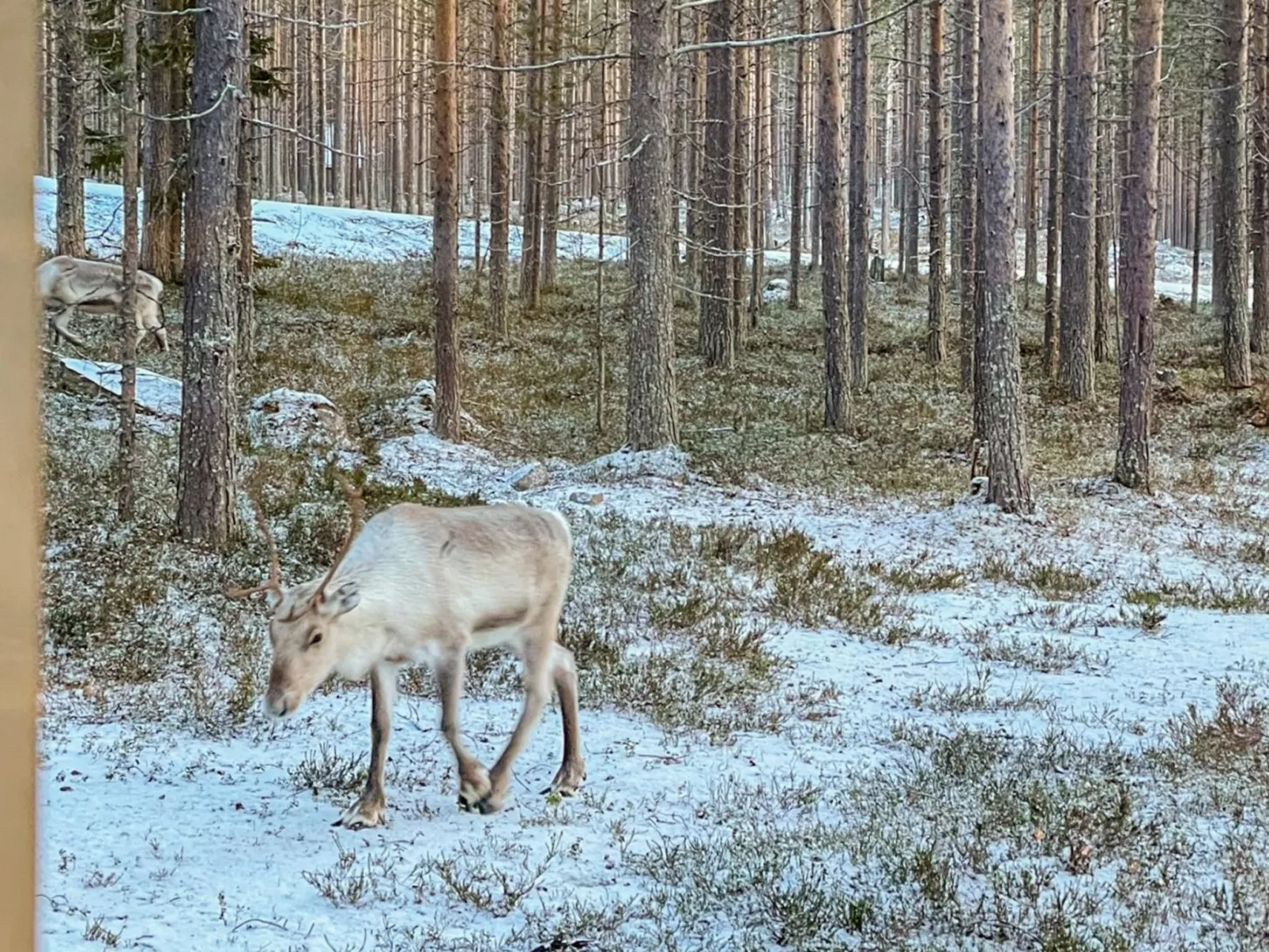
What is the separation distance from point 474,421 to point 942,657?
450 inches

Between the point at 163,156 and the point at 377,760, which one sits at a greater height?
the point at 163,156

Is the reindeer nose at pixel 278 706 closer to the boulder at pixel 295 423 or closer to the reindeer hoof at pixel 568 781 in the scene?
the reindeer hoof at pixel 568 781

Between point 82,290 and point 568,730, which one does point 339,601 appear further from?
point 82,290

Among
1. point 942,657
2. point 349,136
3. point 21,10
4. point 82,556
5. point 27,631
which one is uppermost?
point 349,136

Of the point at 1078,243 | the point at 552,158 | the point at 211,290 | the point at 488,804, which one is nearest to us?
the point at 488,804

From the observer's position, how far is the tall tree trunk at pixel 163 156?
898 inches

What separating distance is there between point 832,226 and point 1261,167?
42.7 ft

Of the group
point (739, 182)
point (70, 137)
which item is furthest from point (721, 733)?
point (739, 182)

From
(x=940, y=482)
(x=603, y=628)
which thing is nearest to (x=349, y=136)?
(x=940, y=482)

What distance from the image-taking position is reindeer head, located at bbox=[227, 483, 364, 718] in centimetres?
505

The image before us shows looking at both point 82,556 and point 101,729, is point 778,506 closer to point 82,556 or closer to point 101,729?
point 82,556

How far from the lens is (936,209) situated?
82.5 feet

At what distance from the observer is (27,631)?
2.73ft

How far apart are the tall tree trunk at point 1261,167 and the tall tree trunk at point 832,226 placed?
31.3 ft
